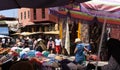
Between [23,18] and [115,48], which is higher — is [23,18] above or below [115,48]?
below

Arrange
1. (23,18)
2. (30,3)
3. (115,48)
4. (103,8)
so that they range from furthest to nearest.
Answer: (23,18) < (103,8) < (30,3) < (115,48)

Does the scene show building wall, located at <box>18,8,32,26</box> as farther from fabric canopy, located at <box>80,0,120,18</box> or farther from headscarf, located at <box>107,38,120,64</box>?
headscarf, located at <box>107,38,120,64</box>

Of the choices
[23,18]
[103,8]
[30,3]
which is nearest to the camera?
[30,3]

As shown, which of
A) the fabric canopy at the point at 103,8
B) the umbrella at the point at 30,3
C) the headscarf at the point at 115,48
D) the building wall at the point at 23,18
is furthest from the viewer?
the building wall at the point at 23,18

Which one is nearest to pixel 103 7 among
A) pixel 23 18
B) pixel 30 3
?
pixel 30 3

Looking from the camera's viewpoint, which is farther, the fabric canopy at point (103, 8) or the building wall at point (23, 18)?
the building wall at point (23, 18)

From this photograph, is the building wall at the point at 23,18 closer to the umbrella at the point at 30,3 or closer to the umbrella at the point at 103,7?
the umbrella at the point at 103,7

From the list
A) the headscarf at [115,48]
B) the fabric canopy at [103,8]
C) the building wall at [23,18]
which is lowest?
the building wall at [23,18]

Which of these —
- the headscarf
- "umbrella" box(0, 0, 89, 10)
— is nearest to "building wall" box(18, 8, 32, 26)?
"umbrella" box(0, 0, 89, 10)

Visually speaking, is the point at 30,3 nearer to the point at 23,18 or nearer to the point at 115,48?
the point at 115,48

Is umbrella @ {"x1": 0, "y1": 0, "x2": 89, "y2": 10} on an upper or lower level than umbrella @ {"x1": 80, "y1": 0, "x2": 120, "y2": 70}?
upper

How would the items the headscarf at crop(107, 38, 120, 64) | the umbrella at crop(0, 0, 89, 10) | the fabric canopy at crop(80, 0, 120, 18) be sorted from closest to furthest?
the headscarf at crop(107, 38, 120, 64) → the umbrella at crop(0, 0, 89, 10) → the fabric canopy at crop(80, 0, 120, 18)

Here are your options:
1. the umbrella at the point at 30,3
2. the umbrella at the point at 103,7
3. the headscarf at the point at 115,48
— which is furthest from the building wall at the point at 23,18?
the headscarf at the point at 115,48

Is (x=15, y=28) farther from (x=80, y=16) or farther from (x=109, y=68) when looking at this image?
(x=109, y=68)
